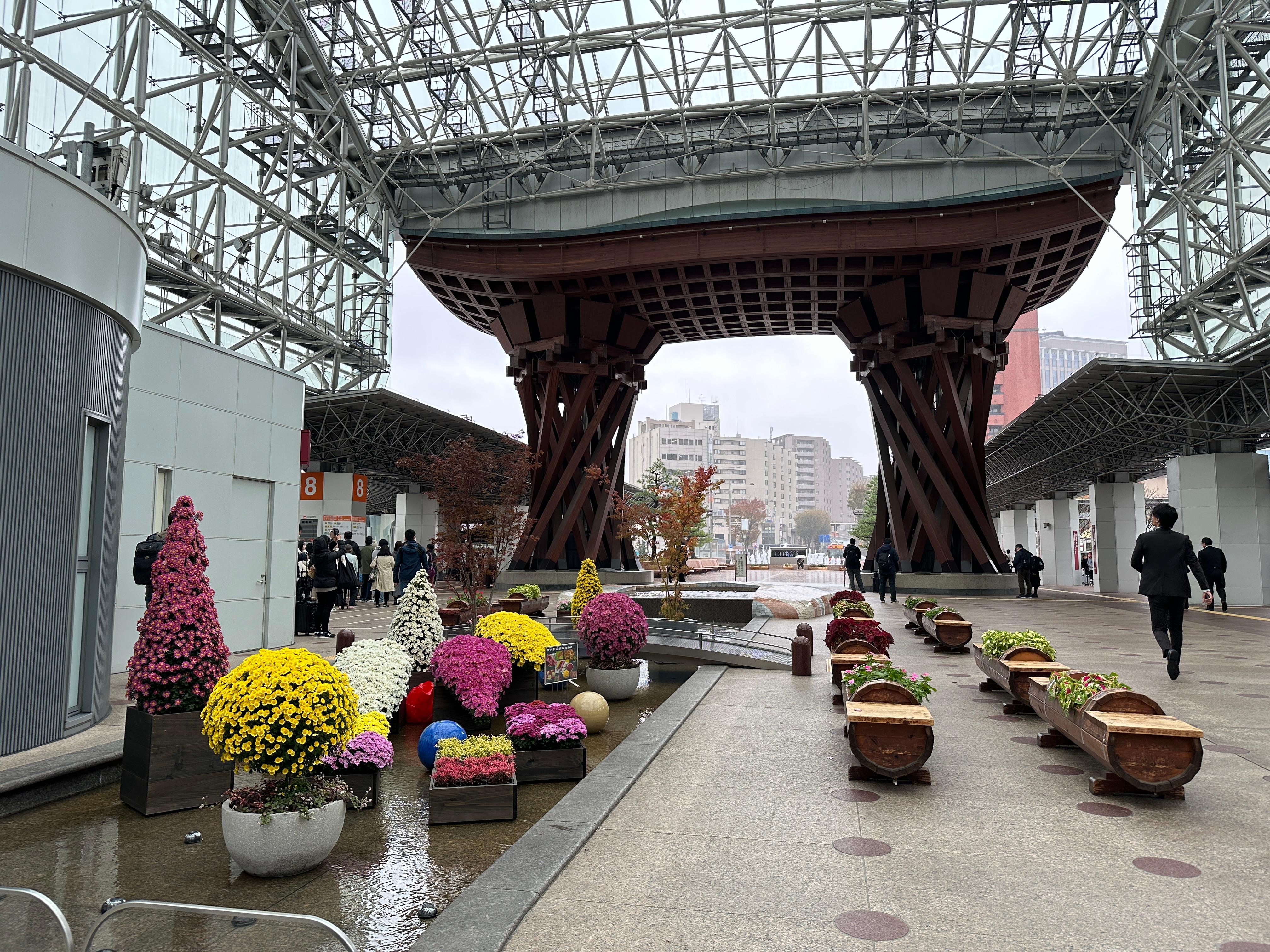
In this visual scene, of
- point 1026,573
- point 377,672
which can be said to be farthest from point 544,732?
point 1026,573

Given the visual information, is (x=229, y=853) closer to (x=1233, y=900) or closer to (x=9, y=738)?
(x=9, y=738)

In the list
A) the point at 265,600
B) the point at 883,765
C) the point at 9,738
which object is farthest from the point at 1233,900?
the point at 265,600

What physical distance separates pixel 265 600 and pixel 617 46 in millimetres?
18145

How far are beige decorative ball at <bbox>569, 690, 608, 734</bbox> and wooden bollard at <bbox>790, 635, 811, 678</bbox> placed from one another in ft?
10.7

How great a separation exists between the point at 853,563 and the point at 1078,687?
19422 millimetres

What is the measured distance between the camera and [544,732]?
6.54m

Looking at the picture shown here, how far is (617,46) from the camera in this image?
22.8 m

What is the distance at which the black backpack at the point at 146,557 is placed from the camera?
7.85 meters

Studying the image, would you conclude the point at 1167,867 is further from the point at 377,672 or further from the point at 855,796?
the point at 377,672

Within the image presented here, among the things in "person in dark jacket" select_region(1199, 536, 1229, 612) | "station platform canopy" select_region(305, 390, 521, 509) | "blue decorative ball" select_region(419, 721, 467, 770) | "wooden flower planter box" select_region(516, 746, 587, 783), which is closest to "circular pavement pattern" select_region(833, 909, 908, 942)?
"wooden flower planter box" select_region(516, 746, 587, 783)

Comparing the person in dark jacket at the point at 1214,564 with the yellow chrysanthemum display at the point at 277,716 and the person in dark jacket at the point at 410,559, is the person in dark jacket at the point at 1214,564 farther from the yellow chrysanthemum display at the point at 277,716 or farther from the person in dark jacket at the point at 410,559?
the yellow chrysanthemum display at the point at 277,716

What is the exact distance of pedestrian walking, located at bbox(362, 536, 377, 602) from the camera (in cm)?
2411

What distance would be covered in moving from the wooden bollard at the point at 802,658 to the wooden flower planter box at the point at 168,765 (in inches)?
281

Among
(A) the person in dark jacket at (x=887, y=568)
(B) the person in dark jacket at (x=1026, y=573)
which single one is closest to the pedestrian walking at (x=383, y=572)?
(A) the person in dark jacket at (x=887, y=568)
